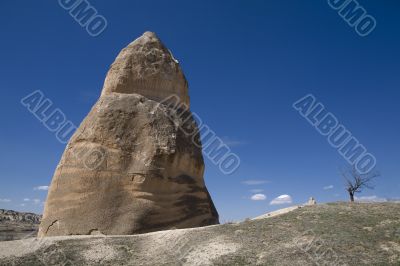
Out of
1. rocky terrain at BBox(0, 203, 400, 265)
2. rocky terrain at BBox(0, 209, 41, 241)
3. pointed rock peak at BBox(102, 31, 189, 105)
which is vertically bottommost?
rocky terrain at BBox(0, 203, 400, 265)

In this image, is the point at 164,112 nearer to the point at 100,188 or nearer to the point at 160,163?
the point at 160,163

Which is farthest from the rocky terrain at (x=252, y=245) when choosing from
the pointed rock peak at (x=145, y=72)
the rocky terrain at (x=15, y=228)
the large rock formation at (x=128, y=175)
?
the rocky terrain at (x=15, y=228)

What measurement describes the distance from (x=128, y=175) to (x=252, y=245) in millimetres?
5824

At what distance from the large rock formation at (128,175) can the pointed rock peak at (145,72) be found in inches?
15.6

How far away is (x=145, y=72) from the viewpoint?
17656mm

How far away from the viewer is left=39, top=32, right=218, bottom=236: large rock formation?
14156 millimetres

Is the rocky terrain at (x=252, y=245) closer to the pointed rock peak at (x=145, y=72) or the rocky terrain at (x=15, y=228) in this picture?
the pointed rock peak at (x=145, y=72)

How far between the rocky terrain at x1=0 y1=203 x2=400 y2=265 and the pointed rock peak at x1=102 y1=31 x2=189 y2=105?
7.18 meters

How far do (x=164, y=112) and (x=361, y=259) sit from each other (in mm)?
9543

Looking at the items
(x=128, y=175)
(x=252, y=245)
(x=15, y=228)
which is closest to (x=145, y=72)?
(x=128, y=175)

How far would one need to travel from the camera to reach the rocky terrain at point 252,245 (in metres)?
10.0

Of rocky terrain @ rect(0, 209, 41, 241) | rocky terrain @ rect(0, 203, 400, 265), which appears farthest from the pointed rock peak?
rocky terrain @ rect(0, 209, 41, 241)

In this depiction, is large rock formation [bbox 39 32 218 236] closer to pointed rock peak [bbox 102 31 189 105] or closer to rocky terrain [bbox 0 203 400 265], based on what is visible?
pointed rock peak [bbox 102 31 189 105]

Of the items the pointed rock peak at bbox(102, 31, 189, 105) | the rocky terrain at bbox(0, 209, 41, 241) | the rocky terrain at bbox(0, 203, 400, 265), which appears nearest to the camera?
the rocky terrain at bbox(0, 203, 400, 265)
